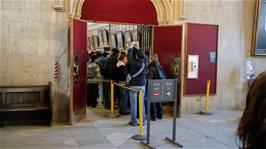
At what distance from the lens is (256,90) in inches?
41.3

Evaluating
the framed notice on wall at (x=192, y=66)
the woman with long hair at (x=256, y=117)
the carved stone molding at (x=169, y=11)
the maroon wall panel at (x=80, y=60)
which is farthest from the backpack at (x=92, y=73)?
the woman with long hair at (x=256, y=117)

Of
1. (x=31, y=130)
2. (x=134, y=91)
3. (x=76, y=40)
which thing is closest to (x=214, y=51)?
(x=134, y=91)

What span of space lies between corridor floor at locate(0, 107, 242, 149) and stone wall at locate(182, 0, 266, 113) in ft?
3.69

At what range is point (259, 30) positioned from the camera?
8.91 m

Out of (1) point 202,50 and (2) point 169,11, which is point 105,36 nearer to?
(2) point 169,11

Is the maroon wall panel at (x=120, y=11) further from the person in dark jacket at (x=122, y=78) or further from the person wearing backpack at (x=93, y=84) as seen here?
the person wearing backpack at (x=93, y=84)

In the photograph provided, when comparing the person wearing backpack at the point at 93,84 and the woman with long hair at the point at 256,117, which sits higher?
the woman with long hair at the point at 256,117

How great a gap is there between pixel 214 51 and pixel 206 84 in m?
0.89

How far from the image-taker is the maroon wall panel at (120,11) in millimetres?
7711

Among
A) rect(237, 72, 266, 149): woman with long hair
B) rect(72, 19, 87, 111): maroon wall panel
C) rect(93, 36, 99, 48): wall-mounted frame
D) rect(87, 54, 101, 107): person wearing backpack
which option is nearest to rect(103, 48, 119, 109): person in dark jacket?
rect(87, 54, 101, 107): person wearing backpack

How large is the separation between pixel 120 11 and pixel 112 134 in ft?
10.7

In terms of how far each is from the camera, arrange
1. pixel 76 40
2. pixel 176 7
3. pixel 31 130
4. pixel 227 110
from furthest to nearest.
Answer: pixel 227 110 < pixel 176 7 < pixel 76 40 < pixel 31 130

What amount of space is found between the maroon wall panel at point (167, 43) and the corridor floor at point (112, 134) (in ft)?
5.04

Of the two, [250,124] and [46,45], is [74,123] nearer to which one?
[46,45]
